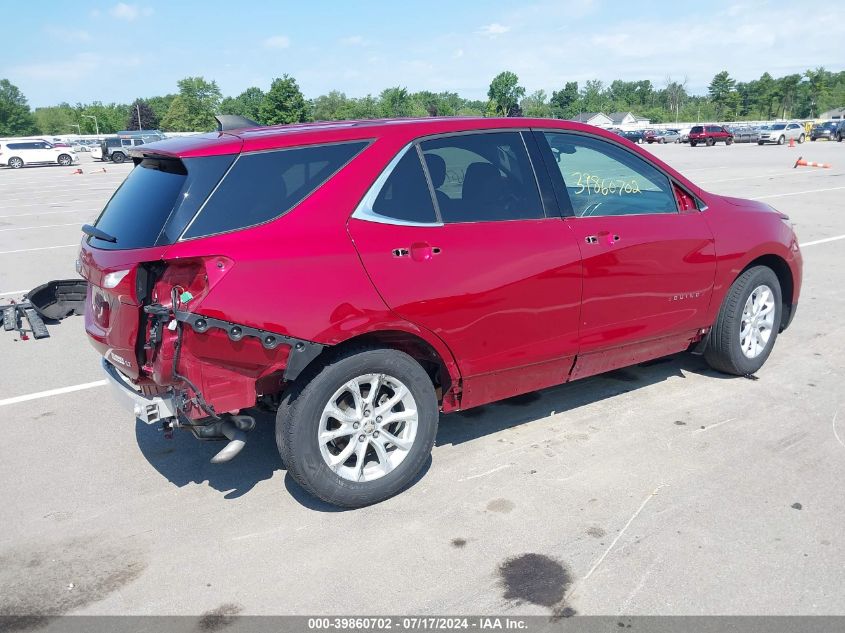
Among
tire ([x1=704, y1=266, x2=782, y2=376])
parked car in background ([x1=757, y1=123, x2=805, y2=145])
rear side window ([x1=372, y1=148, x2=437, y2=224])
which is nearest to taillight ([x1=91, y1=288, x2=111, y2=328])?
rear side window ([x1=372, y1=148, x2=437, y2=224])

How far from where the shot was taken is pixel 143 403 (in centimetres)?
342

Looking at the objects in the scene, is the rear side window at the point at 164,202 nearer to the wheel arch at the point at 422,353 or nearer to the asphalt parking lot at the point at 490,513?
the wheel arch at the point at 422,353

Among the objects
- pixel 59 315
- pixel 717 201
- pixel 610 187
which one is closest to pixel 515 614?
pixel 610 187

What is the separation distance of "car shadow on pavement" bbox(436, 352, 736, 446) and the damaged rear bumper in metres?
1.69

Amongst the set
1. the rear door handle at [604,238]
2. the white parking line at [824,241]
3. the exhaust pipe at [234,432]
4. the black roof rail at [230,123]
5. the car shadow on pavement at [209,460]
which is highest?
the black roof rail at [230,123]

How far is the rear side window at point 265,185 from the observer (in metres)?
3.29

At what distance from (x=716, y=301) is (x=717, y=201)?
2.32 ft

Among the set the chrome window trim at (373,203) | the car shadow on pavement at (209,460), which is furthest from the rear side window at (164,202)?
the car shadow on pavement at (209,460)

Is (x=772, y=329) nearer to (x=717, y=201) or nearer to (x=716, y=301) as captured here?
(x=716, y=301)

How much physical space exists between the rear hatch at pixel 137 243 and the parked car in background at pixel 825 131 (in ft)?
199

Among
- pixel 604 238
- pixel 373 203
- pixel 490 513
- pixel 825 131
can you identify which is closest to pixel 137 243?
pixel 373 203

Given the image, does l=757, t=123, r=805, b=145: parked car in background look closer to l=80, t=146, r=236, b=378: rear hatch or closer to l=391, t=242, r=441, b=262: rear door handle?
l=391, t=242, r=441, b=262: rear door handle

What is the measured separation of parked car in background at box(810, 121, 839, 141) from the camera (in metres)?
54.1

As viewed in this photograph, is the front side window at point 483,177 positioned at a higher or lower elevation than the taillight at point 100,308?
higher
